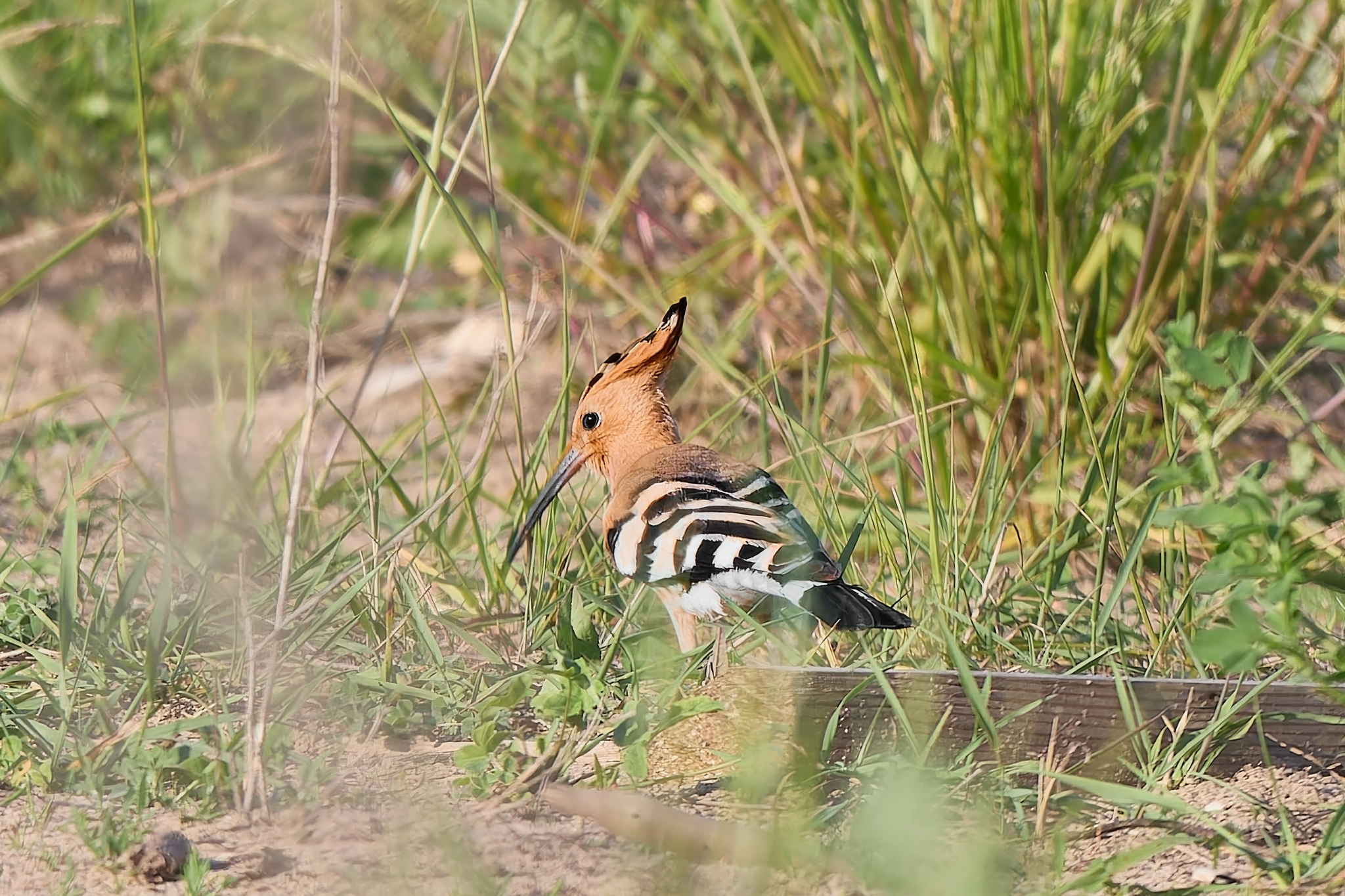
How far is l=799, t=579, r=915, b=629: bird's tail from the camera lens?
221 centimetres

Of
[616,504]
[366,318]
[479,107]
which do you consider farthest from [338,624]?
[366,318]

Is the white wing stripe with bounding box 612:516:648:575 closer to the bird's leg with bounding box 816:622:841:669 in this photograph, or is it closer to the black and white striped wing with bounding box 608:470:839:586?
the black and white striped wing with bounding box 608:470:839:586

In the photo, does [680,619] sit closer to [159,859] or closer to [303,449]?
[303,449]

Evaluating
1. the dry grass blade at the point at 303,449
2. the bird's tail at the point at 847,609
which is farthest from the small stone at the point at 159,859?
the bird's tail at the point at 847,609

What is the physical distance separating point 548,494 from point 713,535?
Answer: 59 cm

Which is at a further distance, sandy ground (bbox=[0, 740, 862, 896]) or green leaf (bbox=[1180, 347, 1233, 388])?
green leaf (bbox=[1180, 347, 1233, 388])

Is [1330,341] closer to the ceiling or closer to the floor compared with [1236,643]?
closer to the ceiling

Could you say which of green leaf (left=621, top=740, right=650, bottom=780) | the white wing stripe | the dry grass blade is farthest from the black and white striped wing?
the dry grass blade

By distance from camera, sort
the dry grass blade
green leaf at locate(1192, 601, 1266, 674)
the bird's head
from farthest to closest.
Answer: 1. the bird's head
2. the dry grass blade
3. green leaf at locate(1192, 601, 1266, 674)

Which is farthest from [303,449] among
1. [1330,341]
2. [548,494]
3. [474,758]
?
[1330,341]

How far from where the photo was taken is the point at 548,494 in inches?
112

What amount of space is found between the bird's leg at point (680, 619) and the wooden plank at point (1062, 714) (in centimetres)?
26

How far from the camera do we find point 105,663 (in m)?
2.40

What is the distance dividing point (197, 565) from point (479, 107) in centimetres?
96
